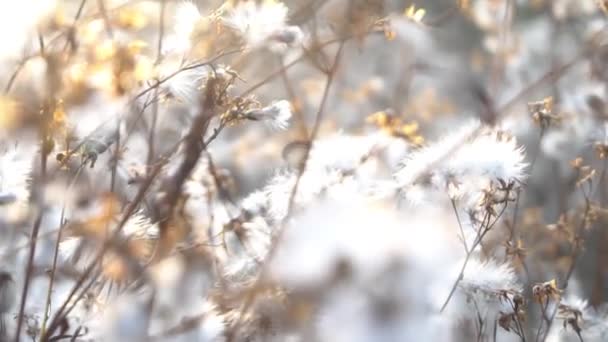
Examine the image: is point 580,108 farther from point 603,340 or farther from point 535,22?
point 535,22

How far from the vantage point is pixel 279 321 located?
3.60 ft

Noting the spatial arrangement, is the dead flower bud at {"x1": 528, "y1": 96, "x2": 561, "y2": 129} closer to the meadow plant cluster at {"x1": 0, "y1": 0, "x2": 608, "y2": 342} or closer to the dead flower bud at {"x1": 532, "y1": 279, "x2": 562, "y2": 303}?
the meadow plant cluster at {"x1": 0, "y1": 0, "x2": 608, "y2": 342}

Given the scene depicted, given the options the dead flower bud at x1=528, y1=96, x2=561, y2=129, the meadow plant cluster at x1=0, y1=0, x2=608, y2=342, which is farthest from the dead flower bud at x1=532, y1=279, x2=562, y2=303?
the dead flower bud at x1=528, y1=96, x2=561, y2=129

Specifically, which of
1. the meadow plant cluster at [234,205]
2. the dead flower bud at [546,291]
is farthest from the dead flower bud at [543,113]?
the dead flower bud at [546,291]

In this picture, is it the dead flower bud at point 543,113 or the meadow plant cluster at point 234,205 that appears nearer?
the meadow plant cluster at point 234,205

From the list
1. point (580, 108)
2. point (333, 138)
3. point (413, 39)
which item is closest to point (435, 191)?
point (333, 138)

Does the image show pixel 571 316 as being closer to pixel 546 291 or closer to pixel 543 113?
pixel 546 291

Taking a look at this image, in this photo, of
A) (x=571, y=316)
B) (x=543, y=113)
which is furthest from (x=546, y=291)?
(x=543, y=113)

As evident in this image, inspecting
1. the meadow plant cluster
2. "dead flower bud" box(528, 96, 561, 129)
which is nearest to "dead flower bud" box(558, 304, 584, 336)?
the meadow plant cluster

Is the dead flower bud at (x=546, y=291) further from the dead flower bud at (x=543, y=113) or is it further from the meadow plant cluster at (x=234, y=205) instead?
the dead flower bud at (x=543, y=113)

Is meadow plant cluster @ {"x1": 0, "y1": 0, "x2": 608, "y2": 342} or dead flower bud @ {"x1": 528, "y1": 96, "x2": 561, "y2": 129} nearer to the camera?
meadow plant cluster @ {"x1": 0, "y1": 0, "x2": 608, "y2": 342}

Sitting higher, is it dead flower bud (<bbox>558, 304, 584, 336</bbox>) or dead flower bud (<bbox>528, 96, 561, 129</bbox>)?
dead flower bud (<bbox>528, 96, 561, 129</bbox>)

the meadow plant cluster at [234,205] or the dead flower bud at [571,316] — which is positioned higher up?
the meadow plant cluster at [234,205]

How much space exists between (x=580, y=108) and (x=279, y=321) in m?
1.00
